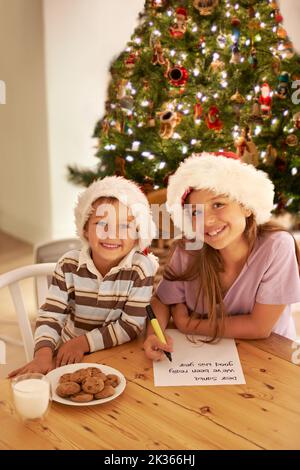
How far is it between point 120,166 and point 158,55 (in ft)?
2.06

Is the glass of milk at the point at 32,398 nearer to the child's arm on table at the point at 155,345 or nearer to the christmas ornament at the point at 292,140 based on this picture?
the child's arm on table at the point at 155,345

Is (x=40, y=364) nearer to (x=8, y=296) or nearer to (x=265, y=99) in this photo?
(x=8, y=296)

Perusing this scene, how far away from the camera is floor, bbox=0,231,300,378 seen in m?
2.59

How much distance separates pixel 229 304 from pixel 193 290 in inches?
4.1

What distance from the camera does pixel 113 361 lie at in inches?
52.0

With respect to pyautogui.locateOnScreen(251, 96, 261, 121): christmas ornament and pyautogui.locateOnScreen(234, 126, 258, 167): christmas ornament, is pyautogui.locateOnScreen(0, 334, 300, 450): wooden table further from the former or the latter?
pyautogui.locateOnScreen(251, 96, 261, 121): christmas ornament

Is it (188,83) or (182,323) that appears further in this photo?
(188,83)

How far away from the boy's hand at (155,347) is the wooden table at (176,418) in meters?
0.04

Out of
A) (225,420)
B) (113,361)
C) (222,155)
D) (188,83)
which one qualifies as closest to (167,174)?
(188,83)

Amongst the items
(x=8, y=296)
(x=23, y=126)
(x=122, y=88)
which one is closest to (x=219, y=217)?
(x=122, y=88)

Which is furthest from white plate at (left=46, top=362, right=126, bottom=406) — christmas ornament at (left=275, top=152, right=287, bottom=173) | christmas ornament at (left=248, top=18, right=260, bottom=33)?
christmas ornament at (left=248, top=18, right=260, bottom=33)

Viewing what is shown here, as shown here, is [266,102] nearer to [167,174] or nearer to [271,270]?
[167,174]

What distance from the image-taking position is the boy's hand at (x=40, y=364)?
1.28m

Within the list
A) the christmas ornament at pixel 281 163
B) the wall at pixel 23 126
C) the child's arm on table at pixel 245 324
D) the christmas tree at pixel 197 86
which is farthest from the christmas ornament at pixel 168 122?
the child's arm on table at pixel 245 324
